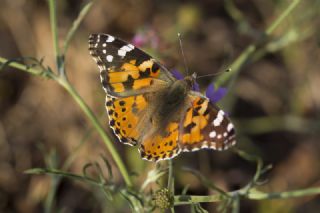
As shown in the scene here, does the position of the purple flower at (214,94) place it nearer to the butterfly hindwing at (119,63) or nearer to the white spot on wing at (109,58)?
the butterfly hindwing at (119,63)

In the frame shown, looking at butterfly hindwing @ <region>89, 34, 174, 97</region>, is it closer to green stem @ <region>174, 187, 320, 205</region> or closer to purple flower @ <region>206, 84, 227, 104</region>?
purple flower @ <region>206, 84, 227, 104</region>

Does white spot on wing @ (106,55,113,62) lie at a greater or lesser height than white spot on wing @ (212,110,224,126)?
greater

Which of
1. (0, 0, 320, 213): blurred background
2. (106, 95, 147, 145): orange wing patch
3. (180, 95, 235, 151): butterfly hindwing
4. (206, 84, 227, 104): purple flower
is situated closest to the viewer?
(180, 95, 235, 151): butterfly hindwing

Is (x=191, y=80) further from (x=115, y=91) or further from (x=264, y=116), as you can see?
(x=264, y=116)

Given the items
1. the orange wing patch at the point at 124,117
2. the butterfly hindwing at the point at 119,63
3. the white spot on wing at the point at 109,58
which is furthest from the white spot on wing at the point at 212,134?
the white spot on wing at the point at 109,58

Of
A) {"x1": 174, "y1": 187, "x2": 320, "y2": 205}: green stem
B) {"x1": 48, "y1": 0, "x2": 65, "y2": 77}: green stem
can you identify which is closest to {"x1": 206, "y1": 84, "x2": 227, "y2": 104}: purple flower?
{"x1": 174, "y1": 187, "x2": 320, "y2": 205}: green stem

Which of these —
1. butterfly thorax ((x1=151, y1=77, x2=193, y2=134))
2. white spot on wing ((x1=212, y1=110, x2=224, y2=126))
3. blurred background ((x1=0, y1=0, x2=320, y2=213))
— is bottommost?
blurred background ((x1=0, y1=0, x2=320, y2=213))

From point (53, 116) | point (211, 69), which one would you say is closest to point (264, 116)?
point (211, 69)
